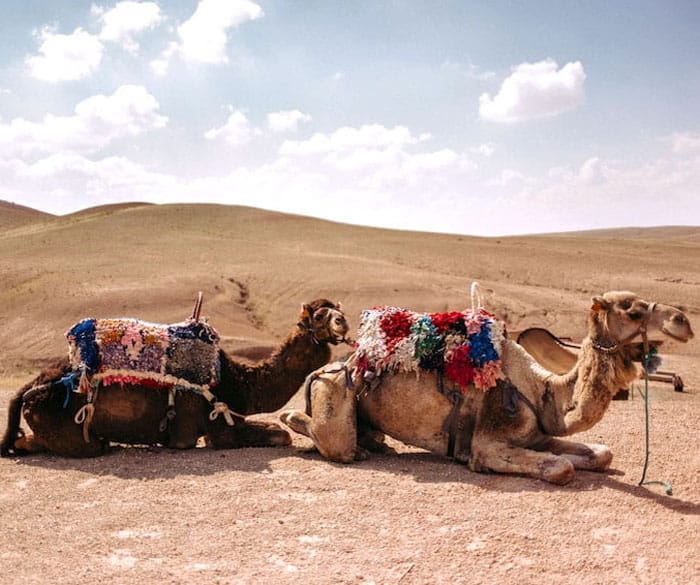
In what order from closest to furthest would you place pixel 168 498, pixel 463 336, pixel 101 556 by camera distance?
pixel 101 556, pixel 168 498, pixel 463 336

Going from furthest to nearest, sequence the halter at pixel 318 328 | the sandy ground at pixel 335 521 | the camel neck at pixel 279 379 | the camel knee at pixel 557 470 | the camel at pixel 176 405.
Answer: the camel neck at pixel 279 379 < the halter at pixel 318 328 < the camel at pixel 176 405 < the camel knee at pixel 557 470 < the sandy ground at pixel 335 521

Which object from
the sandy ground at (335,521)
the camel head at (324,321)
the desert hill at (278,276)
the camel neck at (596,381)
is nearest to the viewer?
the sandy ground at (335,521)

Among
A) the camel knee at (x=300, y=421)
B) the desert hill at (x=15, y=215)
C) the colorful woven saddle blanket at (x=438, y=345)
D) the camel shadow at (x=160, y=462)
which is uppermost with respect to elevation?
the desert hill at (x=15, y=215)

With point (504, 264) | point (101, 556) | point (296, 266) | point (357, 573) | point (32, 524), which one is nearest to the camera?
point (357, 573)

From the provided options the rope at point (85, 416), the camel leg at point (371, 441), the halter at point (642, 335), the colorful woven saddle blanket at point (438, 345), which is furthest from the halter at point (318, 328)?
the halter at point (642, 335)

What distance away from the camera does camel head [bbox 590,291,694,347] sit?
5590mm

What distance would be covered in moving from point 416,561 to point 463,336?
260 cm

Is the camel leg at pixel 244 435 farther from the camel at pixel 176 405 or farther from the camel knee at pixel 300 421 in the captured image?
the camel knee at pixel 300 421

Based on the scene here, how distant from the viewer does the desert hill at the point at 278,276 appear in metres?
24.8

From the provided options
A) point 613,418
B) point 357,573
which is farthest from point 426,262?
point 357,573

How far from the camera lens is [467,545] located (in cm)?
498

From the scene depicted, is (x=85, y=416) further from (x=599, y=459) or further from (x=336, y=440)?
(x=599, y=459)

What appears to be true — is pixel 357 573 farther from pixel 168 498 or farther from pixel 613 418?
pixel 613 418

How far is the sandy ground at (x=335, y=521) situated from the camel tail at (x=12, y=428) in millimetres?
247
